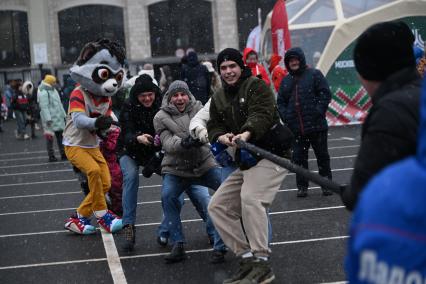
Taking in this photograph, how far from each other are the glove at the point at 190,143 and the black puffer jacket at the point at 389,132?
3.70 meters

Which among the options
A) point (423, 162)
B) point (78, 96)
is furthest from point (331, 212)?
point (423, 162)

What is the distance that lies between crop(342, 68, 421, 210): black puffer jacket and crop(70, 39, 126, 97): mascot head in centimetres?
530

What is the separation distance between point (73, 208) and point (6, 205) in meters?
1.32

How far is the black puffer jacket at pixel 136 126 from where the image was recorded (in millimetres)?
7377

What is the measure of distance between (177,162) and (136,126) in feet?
2.48

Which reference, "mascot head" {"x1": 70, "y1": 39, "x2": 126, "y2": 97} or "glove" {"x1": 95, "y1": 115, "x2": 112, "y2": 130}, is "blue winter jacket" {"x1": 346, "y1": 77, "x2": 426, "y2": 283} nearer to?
"glove" {"x1": 95, "y1": 115, "x2": 112, "y2": 130}

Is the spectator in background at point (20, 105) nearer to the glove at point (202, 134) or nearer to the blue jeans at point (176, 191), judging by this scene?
the blue jeans at point (176, 191)

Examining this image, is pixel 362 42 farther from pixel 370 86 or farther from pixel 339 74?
pixel 339 74

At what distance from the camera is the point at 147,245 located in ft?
24.8

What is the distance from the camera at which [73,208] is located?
10.3 meters

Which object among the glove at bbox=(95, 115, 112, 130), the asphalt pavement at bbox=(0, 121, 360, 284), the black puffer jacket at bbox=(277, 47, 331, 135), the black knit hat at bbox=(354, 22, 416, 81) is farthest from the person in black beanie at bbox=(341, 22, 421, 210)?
the black puffer jacket at bbox=(277, 47, 331, 135)

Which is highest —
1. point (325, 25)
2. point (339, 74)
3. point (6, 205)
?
point (325, 25)

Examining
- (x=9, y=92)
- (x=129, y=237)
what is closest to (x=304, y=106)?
(x=129, y=237)

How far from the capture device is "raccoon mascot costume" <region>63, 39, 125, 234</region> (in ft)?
25.7
